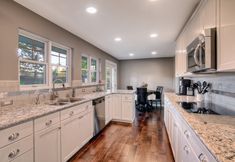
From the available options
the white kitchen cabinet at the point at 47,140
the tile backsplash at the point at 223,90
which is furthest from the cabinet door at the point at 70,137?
the tile backsplash at the point at 223,90

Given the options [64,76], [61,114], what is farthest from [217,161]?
[64,76]

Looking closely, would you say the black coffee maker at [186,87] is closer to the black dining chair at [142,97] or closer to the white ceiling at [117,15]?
the white ceiling at [117,15]

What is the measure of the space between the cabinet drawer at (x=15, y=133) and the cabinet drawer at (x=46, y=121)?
78 mm

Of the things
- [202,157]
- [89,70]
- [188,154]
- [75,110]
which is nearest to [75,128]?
[75,110]

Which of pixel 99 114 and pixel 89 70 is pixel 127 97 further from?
pixel 89 70

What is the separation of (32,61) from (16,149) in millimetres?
1552

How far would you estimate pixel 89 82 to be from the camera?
14.4 feet

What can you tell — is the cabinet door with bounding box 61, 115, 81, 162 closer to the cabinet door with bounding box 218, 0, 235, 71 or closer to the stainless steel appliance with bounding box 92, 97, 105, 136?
the stainless steel appliance with bounding box 92, 97, 105, 136

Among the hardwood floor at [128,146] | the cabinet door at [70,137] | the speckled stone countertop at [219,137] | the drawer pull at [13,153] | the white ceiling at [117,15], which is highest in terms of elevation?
the white ceiling at [117,15]

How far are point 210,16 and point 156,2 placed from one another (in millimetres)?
835

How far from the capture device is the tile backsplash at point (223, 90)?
157cm

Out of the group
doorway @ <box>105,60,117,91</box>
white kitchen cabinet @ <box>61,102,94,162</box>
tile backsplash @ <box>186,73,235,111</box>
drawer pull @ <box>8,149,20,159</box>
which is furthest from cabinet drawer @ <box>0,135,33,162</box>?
doorway @ <box>105,60,117,91</box>

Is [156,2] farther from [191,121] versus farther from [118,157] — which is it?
[118,157]

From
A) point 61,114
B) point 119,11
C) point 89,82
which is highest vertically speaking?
point 119,11
